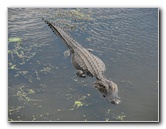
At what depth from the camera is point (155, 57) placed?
5.39m

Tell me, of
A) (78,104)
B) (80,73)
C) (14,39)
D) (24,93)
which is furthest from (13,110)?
(80,73)

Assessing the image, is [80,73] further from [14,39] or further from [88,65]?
[14,39]

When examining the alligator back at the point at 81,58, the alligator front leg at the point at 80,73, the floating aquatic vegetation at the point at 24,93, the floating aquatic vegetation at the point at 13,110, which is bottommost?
the floating aquatic vegetation at the point at 13,110

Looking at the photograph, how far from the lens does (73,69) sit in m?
6.04

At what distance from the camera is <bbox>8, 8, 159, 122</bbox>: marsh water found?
198 inches

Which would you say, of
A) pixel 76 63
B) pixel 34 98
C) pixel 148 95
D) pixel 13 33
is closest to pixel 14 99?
pixel 34 98

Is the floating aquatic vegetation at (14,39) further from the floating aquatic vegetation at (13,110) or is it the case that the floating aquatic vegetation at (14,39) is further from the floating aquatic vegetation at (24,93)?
the floating aquatic vegetation at (13,110)

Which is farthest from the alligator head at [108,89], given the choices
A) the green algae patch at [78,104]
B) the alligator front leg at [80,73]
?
the green algae patch at [78,104]

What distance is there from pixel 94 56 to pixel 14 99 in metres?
1.80

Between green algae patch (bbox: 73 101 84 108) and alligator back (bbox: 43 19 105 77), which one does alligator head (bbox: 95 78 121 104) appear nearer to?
alligator back (bbox: 43 19 105 77)

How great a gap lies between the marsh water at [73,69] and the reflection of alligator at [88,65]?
10 cm

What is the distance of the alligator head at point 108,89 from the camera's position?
527cm

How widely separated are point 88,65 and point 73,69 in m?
0.34
